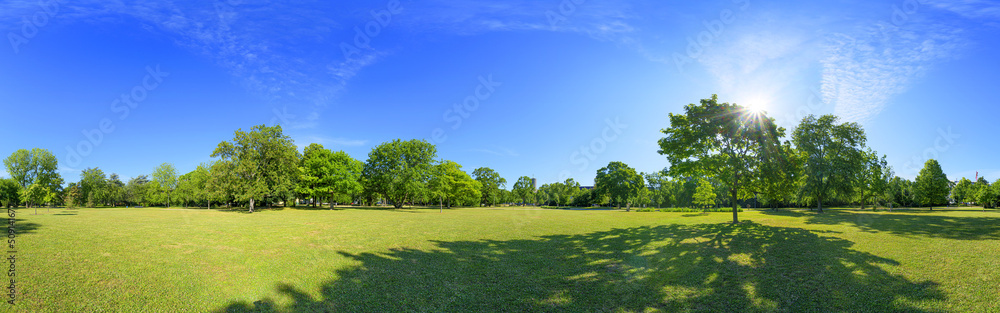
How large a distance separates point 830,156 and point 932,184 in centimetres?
2962

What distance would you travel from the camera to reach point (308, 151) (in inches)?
2451

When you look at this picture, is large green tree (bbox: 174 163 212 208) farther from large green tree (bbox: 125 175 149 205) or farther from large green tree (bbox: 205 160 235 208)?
large green tree (bbox: 205 160 235 208)

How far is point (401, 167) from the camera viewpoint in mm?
60031

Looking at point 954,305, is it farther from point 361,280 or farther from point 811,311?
point 361,280

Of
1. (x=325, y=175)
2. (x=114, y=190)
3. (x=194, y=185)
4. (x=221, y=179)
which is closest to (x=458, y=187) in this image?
→ (x=325, y=175)

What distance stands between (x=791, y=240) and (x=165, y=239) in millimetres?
27802

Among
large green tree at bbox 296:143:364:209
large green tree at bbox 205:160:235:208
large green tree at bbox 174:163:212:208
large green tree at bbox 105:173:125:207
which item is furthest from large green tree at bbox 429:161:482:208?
large green tree at bbox 105:173:125:207

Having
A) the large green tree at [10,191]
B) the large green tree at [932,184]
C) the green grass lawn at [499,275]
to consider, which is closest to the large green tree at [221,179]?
Answer: the green grass lawn at [499,275]

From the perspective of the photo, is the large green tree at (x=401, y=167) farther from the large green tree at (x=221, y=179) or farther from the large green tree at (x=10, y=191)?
the large green tree at (x=10, y=191)

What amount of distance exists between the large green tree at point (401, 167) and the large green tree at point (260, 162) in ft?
44.3

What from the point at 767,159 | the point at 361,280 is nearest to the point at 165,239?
the point at 361,280

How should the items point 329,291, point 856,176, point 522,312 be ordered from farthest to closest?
1. point 856,176
2. point 329,291
3. point 522,312

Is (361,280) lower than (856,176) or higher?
lower

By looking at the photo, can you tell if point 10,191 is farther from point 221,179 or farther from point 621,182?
point 621,182
